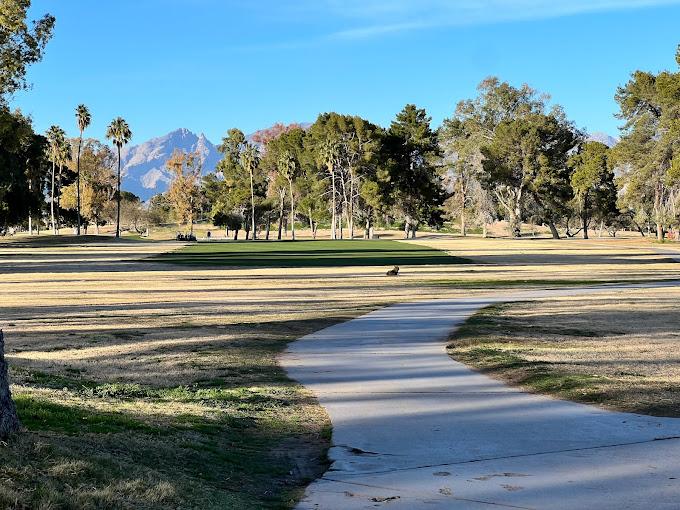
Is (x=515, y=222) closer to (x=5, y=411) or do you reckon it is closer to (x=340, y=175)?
(x=340, y=175)

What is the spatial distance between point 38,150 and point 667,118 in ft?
207

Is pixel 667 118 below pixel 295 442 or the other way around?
the other way around

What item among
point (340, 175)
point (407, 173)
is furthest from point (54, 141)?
point (407, 173)

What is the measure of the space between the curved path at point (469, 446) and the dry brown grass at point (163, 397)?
1.68ft

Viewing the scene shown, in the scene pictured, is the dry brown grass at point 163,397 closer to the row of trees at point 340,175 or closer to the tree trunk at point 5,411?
the tree trunk at point 5,411

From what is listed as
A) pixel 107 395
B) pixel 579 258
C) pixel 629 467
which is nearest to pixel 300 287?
pixel 107 395

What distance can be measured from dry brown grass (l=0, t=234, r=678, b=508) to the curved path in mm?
511

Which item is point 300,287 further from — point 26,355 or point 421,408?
point 421,408

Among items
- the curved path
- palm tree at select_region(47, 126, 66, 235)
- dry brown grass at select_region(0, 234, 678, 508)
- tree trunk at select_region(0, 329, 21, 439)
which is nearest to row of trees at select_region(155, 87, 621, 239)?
palm tree at select_region(47, 126, 66, 235)

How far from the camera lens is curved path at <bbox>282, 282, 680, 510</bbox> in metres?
6.26

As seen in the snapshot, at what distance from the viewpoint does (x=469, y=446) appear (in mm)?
7953

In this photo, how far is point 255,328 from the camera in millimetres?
18547

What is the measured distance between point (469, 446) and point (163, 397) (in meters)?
4.36

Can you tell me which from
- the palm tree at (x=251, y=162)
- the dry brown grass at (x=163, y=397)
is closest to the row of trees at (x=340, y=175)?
the palm tree at (x=251, y=162)
